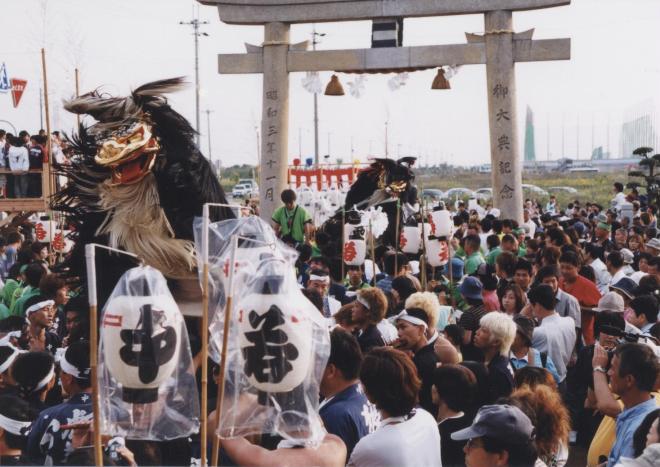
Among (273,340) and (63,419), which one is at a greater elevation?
(273,340)

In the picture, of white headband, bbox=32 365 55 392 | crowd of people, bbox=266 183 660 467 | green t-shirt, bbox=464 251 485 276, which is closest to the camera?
crowd of people, bbox=266 183 660 467

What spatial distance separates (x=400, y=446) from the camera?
359cm

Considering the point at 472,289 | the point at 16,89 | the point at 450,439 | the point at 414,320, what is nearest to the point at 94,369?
the point at 450,439

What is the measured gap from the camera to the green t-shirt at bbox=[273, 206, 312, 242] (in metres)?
12.7

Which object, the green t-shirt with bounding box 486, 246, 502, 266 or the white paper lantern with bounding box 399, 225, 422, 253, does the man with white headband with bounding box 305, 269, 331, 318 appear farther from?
the white paper lantern with bounding box 399, 225, 422, 253

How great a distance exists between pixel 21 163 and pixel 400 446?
12.5 meters

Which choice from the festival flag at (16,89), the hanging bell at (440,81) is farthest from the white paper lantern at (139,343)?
the festival flag at (16,89)

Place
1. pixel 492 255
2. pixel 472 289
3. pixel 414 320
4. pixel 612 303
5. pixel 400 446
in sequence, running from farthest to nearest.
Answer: pixel 492 255
pixel 472 289
pixel 612 303
pixel 414 320
pixel 400 446

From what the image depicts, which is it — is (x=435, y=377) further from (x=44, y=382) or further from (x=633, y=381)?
(x=44, y=382)

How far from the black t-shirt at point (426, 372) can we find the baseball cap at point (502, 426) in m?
1.65

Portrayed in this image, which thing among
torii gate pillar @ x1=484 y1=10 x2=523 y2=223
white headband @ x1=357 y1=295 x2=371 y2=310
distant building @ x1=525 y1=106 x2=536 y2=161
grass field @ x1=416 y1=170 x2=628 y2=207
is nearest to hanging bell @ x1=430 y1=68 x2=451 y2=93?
torii gate pillar @ x1=484 y1=10 x2=523 y2=223

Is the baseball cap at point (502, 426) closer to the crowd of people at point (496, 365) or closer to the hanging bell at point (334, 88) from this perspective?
the crowd of people at point (496, 365)

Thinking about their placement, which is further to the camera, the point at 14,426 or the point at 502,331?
the point at 502,331

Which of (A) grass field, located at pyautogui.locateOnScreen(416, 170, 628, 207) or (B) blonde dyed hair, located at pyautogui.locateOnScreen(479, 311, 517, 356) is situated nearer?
(B) blonde dyed hair, located at pyautogui.locateOnScreen(479, 311, 517, 356)
